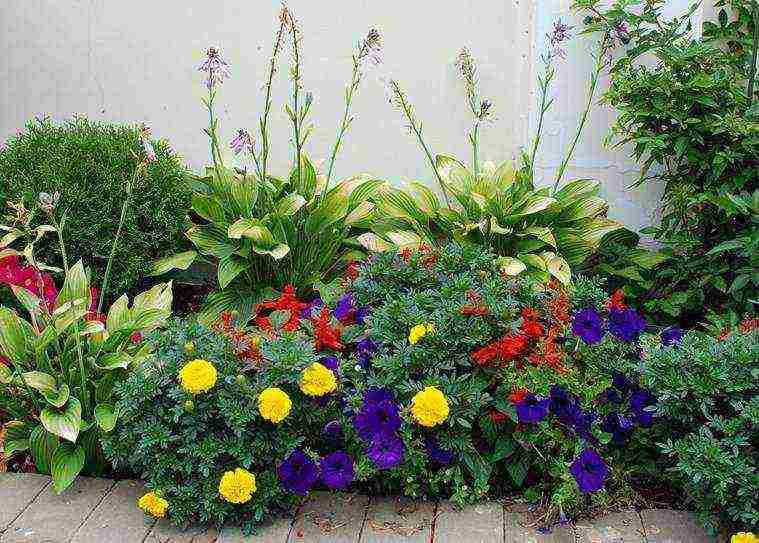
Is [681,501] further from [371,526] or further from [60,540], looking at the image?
[60,540]

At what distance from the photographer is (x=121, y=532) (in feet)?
8.96

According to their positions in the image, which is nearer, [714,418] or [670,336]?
[714,418]

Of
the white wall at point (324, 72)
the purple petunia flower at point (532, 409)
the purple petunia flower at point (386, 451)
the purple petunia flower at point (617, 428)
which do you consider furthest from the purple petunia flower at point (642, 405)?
the white wall at point (324, 72)

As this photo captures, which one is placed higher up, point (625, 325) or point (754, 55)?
point (754, 55)

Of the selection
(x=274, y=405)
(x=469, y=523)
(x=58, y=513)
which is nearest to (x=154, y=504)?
(x=58, y=513)

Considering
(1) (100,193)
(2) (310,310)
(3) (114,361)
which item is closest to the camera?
(3) (114,361)

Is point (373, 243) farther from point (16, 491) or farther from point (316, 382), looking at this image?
point (16, 491)

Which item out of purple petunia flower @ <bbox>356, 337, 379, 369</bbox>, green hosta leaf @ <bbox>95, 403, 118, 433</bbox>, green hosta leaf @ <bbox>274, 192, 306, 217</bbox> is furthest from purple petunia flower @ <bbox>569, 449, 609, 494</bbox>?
green hosta leaf @ <bbox>274, 192, 306, 217</bbox>

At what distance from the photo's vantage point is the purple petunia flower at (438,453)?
2762mm

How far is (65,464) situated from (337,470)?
2.95 ft

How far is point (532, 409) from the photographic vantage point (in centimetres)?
273

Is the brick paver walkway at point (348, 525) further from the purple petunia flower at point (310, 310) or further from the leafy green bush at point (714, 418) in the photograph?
the purple petunia flower at point (310, 310)

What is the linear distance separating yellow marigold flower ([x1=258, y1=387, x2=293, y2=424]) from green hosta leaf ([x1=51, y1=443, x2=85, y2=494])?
0.71 m

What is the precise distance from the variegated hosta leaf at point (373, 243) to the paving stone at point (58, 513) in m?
1.56
